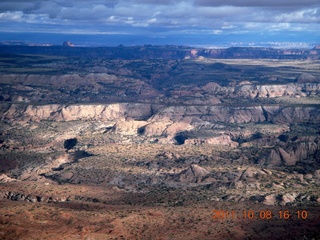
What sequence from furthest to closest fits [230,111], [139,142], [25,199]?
[230,111] < [139,142] < [25,199]

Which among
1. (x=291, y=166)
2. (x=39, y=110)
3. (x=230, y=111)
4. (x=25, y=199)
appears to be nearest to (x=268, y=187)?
(x=291, y=166)

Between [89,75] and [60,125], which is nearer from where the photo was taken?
[60,125]

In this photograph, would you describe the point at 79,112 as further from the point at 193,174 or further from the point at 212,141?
the point at 193,174

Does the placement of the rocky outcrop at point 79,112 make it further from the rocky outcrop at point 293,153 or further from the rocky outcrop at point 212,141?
the rocky outcrop at point 293,153

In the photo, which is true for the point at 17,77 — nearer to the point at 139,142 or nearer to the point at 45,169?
the point at 139,142

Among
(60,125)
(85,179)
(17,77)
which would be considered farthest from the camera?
(17,77)
